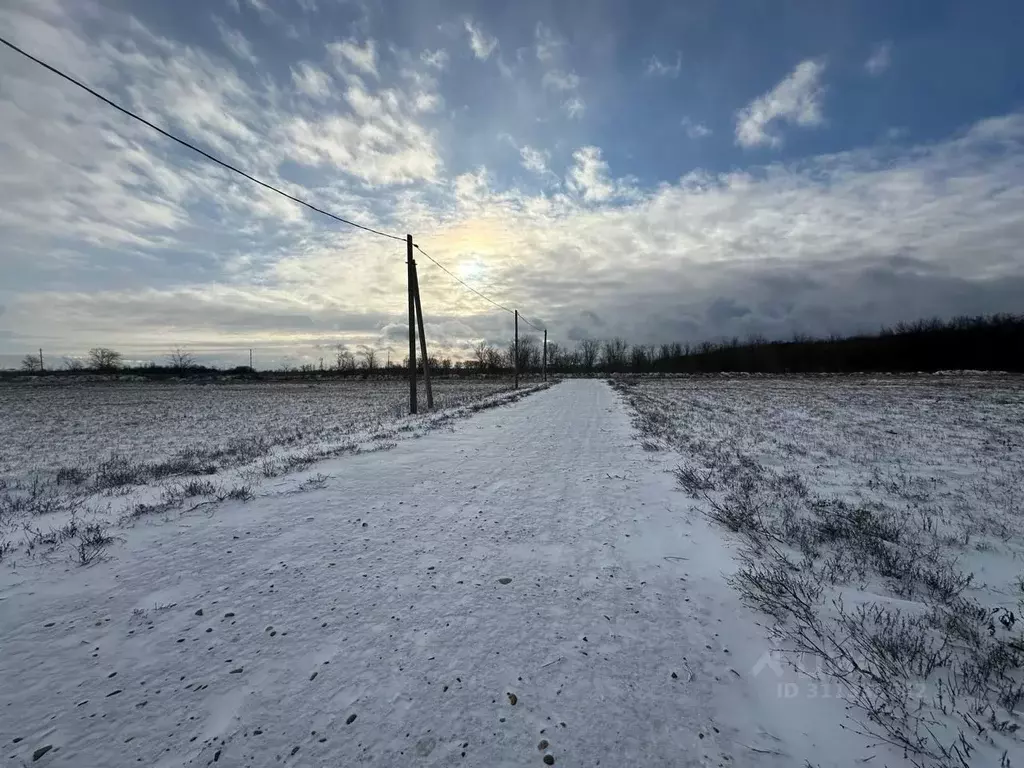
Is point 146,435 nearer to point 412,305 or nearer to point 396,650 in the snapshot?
point 412,305

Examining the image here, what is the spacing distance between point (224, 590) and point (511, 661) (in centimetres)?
274

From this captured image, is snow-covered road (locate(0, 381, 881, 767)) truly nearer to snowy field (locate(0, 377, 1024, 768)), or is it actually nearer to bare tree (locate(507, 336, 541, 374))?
snowy field (locate(0, 377, 1024, 768))

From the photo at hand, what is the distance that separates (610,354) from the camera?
15775cm

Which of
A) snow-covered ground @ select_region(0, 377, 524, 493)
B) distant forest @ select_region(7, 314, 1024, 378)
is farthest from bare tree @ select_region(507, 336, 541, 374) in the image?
snow-covered ground @ select_region(0, 377, 524, 493)

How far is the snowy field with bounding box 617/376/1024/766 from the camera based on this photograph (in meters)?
2.52

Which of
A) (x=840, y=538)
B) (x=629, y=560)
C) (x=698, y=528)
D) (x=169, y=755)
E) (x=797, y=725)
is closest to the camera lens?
(x=169, y=755)

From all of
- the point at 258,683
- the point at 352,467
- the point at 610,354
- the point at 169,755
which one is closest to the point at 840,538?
the point at 258,683

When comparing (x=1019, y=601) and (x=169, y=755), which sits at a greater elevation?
(x=169, y=755)

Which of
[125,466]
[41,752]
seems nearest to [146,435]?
[125,466]

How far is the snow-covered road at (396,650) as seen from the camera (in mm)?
2342

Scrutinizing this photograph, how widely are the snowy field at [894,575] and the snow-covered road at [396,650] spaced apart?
36 centimetres

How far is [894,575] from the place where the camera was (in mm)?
4223

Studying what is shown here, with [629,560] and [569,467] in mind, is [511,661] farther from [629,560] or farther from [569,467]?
[569,467]

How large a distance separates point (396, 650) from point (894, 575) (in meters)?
4.69
